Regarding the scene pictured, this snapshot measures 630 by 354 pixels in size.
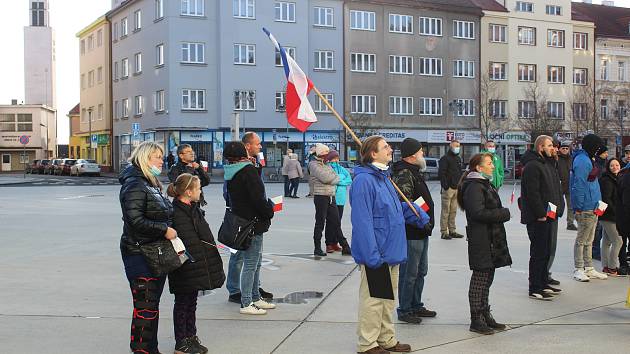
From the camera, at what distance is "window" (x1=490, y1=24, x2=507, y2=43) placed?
59.6 meters

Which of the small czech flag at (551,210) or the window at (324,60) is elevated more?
the window at (324,60)

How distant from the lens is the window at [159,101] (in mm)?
51562

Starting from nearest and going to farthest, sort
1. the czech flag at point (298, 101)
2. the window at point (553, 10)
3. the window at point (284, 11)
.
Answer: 1. the czech flag at point (298, 101)
2. the window at point (284, 11)
3. the window at point (553, 10)

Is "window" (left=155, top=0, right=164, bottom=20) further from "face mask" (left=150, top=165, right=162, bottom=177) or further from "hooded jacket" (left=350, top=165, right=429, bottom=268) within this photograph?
"hooded jacket" (left=350, top=165, right=429, bottom=268)

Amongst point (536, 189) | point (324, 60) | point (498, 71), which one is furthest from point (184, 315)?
point (498, 71)

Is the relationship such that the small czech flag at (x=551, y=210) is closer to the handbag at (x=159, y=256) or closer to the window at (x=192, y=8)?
the handbag at (x=159, y=256)

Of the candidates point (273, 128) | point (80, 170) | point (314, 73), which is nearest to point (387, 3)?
point (314, 73)

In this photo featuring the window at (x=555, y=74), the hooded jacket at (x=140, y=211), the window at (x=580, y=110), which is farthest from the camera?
the window at (x=555, y=74)

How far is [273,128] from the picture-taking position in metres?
52.2

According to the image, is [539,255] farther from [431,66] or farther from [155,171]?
[431,66]

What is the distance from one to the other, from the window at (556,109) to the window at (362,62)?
1665 cm

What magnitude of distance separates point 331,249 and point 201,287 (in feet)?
19.9

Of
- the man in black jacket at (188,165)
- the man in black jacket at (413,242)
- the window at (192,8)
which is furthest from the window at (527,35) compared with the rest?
the man in black jacket at (413,242)

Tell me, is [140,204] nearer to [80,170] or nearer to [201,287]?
[201,287]
